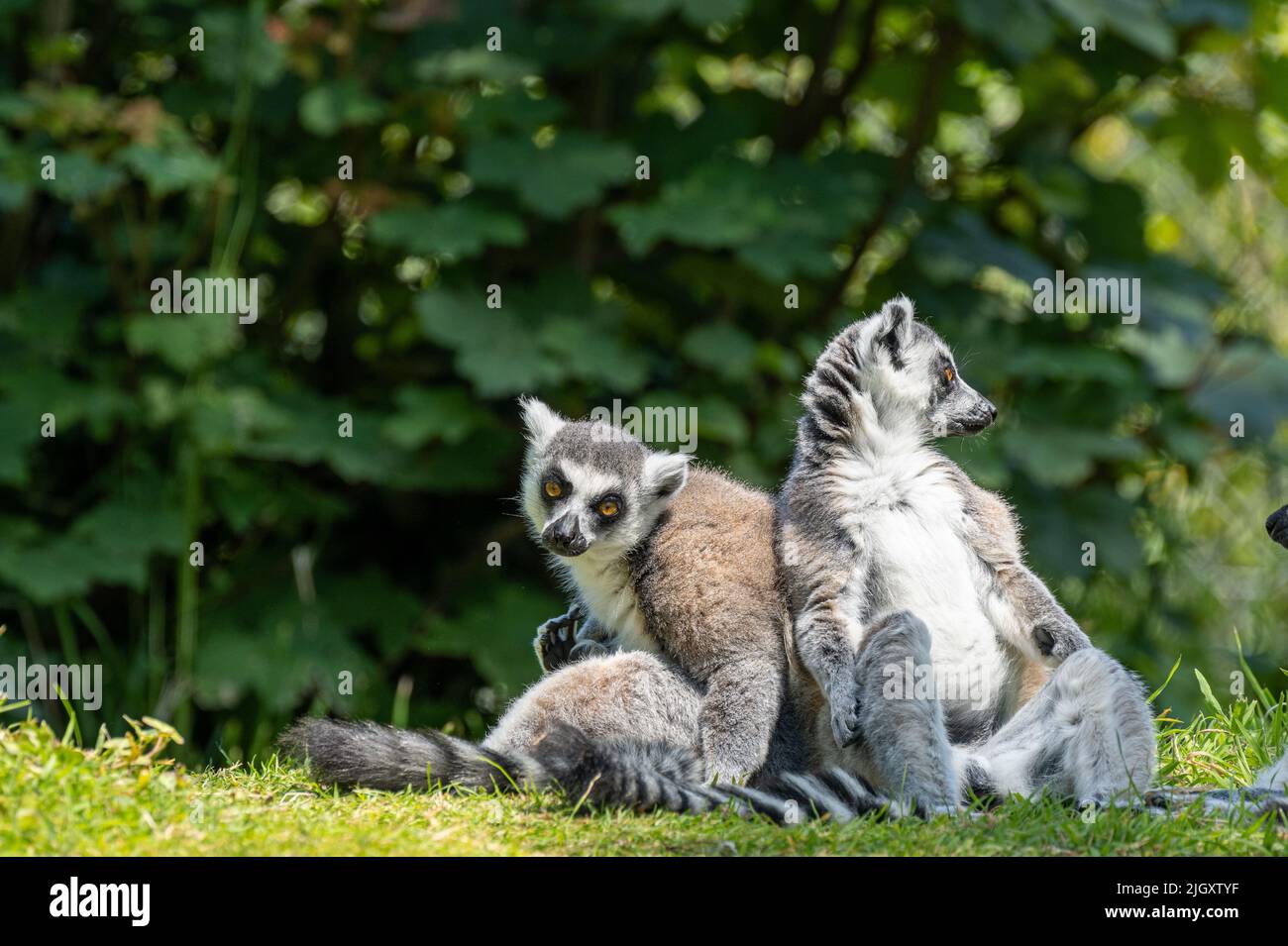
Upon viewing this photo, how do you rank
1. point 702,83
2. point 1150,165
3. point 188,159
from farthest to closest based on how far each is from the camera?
point 1150,165
point 702,83
point 188,159

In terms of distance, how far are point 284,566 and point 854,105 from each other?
3.90 m

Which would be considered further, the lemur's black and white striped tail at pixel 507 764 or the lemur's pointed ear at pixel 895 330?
the lemur's pointed ear at pixel 895 330

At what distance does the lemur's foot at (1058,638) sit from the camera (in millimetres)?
3662

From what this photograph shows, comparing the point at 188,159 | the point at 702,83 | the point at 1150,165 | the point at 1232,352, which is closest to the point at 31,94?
the point at 188,159

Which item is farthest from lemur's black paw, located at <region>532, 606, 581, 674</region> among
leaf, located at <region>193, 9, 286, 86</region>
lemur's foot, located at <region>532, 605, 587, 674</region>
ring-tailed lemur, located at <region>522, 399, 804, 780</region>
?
leaf, located at <region>193, 9, 286, 86</region>

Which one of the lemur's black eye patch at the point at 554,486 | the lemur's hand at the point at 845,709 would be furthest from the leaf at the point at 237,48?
the lemur's hand at the point at 845,709

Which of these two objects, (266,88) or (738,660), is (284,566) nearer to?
(266,88)

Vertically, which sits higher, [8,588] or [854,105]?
[854,105]

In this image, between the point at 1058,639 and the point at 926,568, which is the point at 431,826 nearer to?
the point at 926,568

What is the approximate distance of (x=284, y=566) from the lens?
6.88m

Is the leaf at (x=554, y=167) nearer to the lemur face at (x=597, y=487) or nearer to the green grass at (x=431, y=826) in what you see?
the lemur face at (x=597, y=487)

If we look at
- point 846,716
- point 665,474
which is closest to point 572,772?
point 846,716

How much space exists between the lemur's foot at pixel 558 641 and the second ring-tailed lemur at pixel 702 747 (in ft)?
1.60

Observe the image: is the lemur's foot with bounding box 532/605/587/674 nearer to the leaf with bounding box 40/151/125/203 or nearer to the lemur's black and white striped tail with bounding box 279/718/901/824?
the lemur's black and white striped tail with bounding box 279/718/901/824
